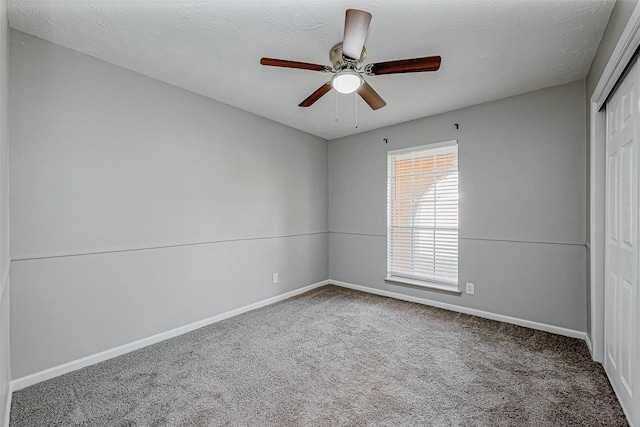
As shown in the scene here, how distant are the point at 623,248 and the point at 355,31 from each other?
2175mm

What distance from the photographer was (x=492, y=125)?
3.26m

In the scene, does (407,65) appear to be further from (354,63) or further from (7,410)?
(7,410)

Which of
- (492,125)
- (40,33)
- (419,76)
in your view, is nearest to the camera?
(40,33)

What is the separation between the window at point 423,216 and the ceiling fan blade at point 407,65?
1.88m

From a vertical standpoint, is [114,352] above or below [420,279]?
below

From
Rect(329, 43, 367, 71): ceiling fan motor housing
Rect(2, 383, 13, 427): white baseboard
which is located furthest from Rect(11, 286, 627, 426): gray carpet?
Rect(329, 43, 367, 71): ceiling fan motor housing

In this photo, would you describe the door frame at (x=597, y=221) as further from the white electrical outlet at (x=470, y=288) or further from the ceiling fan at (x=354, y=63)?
the ceiling fan at (x=354, y=63)

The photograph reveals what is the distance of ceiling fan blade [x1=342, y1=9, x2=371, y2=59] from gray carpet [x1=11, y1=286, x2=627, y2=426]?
226 cm

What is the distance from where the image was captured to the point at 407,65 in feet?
6.31

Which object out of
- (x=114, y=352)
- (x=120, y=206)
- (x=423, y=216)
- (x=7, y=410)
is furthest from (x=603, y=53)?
(x=7, y=410)

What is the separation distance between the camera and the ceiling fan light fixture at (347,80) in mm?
2014

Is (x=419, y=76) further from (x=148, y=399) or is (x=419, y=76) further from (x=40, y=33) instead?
(x=148, y=399)

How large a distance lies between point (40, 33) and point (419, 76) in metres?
2.97

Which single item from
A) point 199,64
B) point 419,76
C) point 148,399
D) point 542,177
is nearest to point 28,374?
point 148,399
